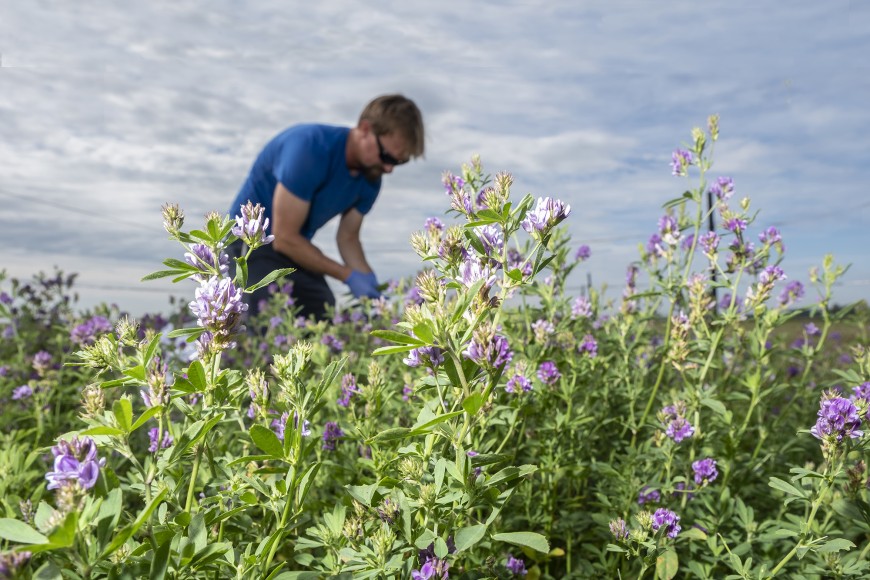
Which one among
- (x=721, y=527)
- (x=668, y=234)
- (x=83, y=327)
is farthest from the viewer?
(x=83, y=327)

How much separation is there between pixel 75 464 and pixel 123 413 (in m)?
0.14

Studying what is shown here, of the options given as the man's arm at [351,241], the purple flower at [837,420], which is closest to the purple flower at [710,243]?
the purple flower at [837,420]

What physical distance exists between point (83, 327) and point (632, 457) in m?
3.02

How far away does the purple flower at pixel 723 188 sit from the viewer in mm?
2896

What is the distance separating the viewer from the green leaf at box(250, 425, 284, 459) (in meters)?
1.14

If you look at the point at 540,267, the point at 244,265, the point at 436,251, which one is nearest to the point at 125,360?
the point at 244,265

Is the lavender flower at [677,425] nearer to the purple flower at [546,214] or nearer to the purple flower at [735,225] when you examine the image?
the purple flower at [735,225]

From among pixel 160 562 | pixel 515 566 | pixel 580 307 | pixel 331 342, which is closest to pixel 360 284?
pixel 331 342

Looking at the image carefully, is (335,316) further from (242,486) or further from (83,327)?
(242,486)

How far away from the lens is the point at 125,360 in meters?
1.43

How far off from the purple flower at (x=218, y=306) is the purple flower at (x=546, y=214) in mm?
563

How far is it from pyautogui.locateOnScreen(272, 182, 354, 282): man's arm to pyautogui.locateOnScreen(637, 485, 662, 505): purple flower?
13.8 feet

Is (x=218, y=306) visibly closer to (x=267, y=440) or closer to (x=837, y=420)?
(x=267, y=440)

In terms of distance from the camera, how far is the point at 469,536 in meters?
1.31
